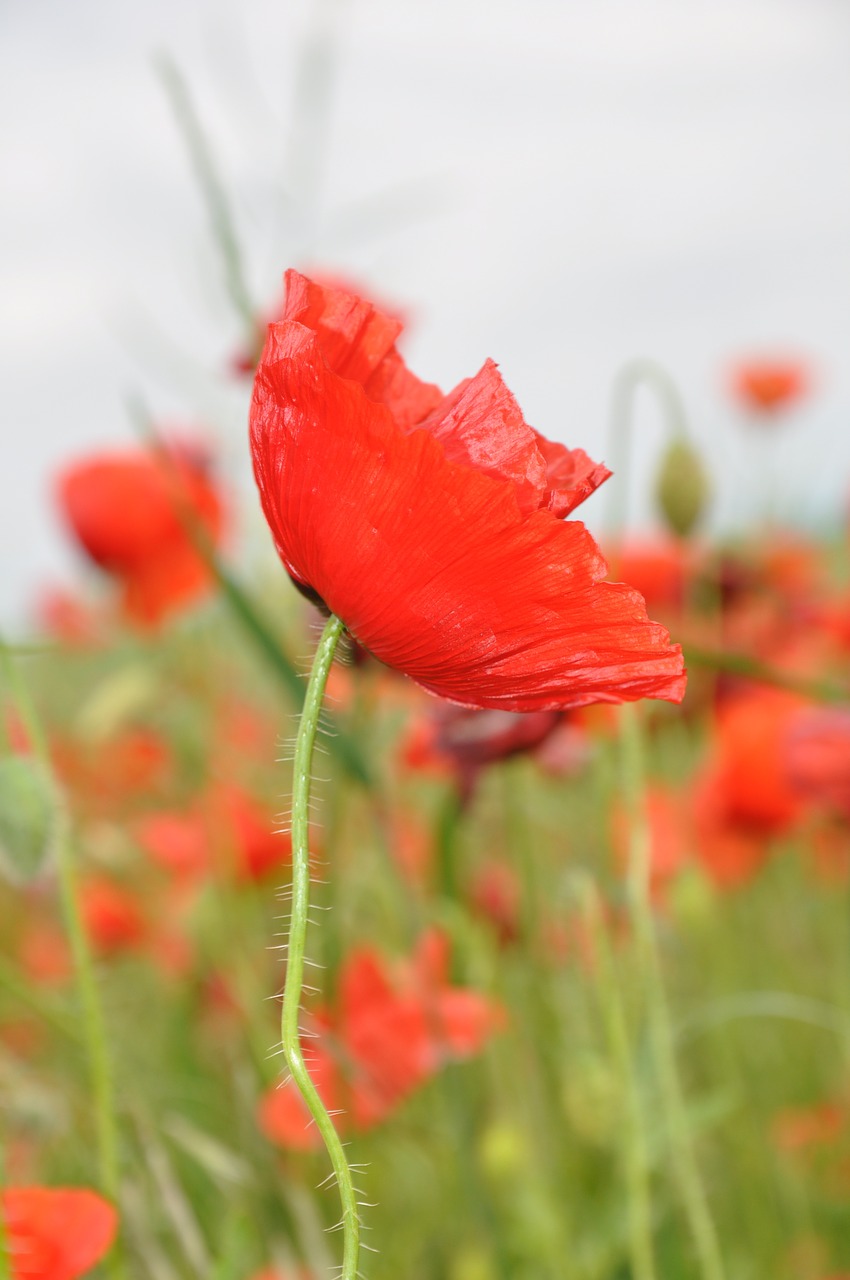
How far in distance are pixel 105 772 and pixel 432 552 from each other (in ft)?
5.08

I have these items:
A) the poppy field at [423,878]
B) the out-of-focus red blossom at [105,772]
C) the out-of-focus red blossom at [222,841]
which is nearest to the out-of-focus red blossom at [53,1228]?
the poppy field at [423,878]

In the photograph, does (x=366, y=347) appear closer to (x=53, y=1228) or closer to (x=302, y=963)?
(x=302, y=963)

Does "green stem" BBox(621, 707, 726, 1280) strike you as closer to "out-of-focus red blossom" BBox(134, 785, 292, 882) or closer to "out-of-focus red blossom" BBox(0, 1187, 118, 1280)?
"out-of-focus red blossom" BBox(0, 1187, 118, 1280)

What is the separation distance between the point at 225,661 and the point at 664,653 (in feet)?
5.13

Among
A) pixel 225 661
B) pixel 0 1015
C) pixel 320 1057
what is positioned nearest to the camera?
pixel 320 1057

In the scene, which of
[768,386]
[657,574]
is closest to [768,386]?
[768,386]

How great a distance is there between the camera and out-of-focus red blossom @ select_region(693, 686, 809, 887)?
108 centimetres

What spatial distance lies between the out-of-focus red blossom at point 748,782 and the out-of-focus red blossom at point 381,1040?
1.14ft

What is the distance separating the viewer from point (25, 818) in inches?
20.4

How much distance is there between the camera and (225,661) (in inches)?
72.7

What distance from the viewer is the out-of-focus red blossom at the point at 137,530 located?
1.37 metres

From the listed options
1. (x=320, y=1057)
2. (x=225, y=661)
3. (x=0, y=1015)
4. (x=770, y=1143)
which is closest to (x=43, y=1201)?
(x=320, y=1057)

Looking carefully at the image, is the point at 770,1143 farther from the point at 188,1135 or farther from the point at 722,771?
the point at 188,1135

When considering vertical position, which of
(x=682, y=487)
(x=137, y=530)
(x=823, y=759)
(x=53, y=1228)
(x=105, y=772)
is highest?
(x=137, y=530)
